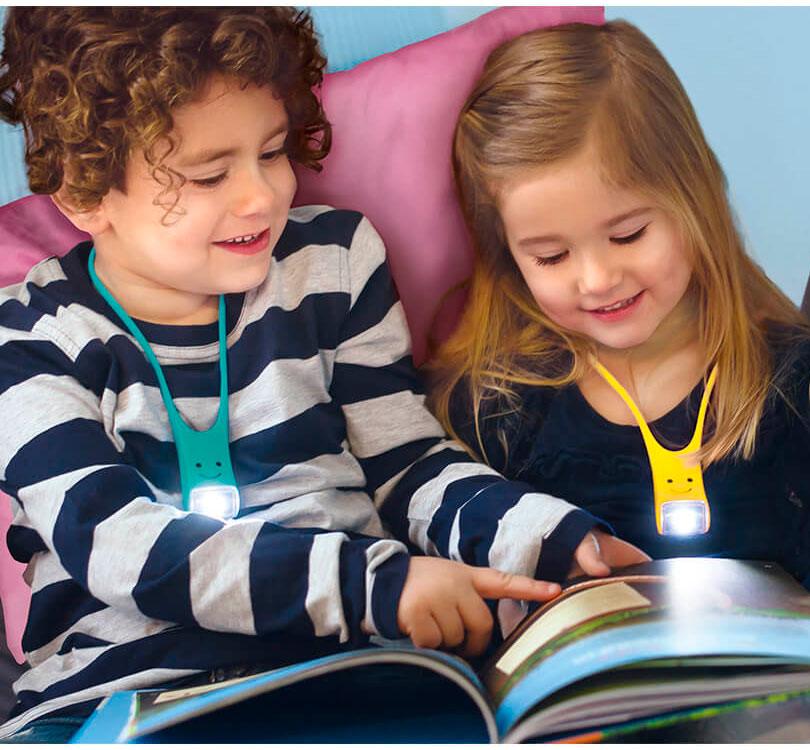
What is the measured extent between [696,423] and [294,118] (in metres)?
0.41

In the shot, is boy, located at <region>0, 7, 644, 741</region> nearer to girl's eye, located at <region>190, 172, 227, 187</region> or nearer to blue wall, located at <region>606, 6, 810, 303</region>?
girl's eye, located at <region>190, 172, 227, 187</region>

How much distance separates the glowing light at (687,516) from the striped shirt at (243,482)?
9 centimetres

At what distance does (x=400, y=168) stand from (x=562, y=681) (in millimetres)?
496

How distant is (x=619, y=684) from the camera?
0.64m

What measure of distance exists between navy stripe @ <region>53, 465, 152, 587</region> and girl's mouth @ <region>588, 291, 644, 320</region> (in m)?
0.39

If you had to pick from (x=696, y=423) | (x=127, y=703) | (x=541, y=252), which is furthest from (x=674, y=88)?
(x=127, y=703)

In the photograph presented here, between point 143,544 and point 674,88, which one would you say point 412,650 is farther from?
point 674,88

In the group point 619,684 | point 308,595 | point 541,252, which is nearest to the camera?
point 619,684

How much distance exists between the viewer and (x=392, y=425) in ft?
3.02

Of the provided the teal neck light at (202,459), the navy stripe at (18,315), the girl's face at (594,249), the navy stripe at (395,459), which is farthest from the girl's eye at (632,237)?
Result: the navy stripe at (18,315)

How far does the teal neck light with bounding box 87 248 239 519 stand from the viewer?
846mm

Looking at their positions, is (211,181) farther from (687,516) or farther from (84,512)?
(687,516)

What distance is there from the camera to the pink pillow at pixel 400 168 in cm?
95

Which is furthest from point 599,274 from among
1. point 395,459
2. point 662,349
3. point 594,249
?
point 395,459
